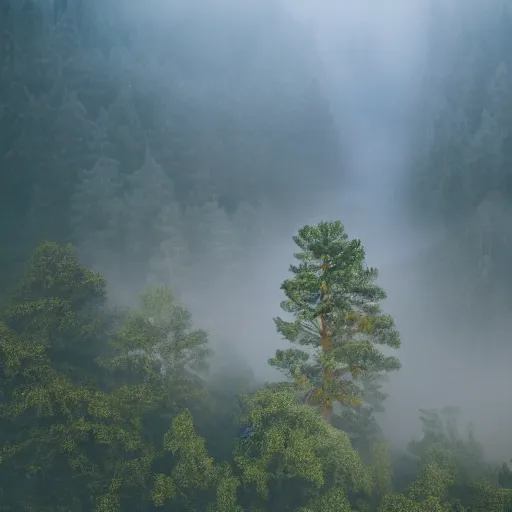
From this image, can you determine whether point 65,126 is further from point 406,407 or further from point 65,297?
point 406,407

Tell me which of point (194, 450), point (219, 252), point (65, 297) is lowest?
point (194, 450)

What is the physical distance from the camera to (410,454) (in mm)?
45969

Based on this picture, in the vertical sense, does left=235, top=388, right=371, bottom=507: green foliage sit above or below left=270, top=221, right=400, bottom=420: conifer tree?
below

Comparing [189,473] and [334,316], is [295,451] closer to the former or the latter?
[189,473]

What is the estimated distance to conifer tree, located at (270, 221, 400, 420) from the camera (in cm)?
2673

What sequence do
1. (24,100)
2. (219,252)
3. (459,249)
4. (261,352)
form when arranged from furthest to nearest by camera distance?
(459,249) < (219,252) < (24,100) < (261,352)

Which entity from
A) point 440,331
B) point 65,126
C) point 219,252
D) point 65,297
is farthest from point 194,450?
point 219,252

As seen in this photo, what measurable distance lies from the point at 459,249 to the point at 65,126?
160645 millimetres

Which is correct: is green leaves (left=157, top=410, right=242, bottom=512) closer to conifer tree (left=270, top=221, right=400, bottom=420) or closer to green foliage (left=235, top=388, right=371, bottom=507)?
green foliage (left=235, top=388, right=371, bottom=507)

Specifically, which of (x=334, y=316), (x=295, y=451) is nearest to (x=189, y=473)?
(x=295, y=451)

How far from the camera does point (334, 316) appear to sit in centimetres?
2805

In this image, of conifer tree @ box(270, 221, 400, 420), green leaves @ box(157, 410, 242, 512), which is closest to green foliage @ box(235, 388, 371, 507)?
green leaves @ box(157, 410, 242, 512)

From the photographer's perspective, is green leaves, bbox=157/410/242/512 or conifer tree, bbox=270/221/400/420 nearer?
green leaves, bbox=157/410/242/512

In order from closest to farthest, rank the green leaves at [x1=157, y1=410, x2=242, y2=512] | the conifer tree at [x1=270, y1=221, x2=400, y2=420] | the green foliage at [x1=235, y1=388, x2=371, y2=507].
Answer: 1. the green foliage at [x1=235, y1=388, x2=371, y2=507]
2. the green leaves at [x1=157, y1=410, x2=242, y2=512]
3. the conifer tree at [x1=270, y1=221, x2=400, y2=420]
